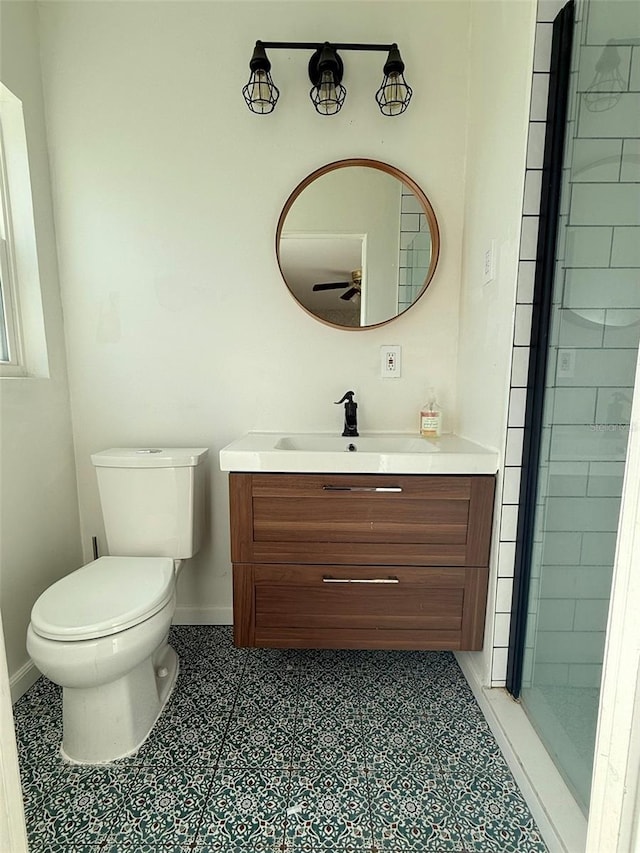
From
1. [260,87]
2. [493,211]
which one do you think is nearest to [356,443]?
[493,211]

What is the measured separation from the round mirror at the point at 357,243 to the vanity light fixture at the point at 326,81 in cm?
21

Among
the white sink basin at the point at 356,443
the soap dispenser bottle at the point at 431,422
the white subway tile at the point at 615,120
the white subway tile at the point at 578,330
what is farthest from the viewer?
the soap dispenser bottle at the point at 431,422

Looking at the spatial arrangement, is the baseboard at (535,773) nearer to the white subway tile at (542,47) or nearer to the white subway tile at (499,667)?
the white subway tile at (499,667)

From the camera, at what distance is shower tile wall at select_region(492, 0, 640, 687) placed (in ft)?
2.88

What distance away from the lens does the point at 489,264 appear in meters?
1.36

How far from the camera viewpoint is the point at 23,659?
146cm

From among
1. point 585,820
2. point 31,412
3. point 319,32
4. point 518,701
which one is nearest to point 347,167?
point 319,32

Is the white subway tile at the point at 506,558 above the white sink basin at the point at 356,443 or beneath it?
beneath

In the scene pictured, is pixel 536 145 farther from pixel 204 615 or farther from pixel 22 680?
pixel 22 680

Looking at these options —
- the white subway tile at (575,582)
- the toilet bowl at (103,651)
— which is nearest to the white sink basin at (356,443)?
the white subway tile at (575,582)

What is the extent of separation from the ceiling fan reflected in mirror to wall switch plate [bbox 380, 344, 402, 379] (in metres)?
0.25

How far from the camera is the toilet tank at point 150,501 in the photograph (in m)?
1.52

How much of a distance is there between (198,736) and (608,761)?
3.67 feet

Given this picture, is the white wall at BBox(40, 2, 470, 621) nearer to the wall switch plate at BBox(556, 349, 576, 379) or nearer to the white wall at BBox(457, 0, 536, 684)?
the white wall at BBox(457, 0, 536, 684)
